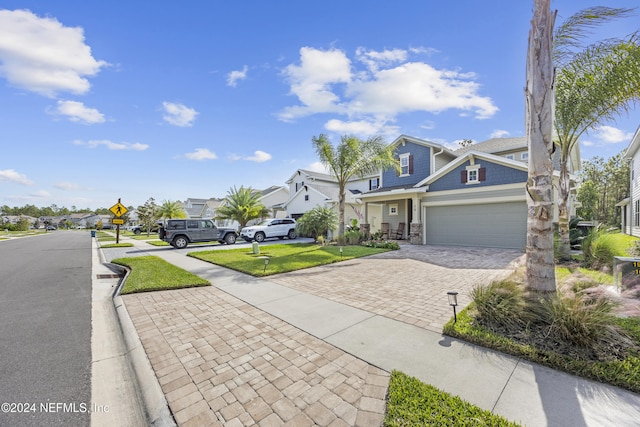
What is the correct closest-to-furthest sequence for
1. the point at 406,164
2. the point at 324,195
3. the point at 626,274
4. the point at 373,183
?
the point at 626,274 < the point at 406,164 < the point at 373,183 < the point at 324,195

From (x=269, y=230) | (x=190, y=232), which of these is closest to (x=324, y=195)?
(x=269, y=230)

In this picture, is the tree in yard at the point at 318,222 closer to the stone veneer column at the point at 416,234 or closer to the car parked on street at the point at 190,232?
the stone veneer column at the point at 416,234

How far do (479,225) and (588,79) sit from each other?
320 inches

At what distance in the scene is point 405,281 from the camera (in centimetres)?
730

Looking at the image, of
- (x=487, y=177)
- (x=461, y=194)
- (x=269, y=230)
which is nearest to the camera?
(x=487, y=177)

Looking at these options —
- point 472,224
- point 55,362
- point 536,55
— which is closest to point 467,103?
point 472,224

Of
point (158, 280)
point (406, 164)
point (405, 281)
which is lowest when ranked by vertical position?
point (158, 280)

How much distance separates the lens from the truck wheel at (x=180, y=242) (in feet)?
56.2

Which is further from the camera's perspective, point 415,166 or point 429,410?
point 415,166

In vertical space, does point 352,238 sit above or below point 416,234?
below

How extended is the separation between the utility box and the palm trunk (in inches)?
124

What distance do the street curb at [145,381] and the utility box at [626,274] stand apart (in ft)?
27.5

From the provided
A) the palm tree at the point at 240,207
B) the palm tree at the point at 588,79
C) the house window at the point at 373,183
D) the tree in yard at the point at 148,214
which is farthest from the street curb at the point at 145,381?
the tree in yard at the point at 148,214

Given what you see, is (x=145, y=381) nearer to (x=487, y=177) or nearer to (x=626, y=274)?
(x=626, y=274)
